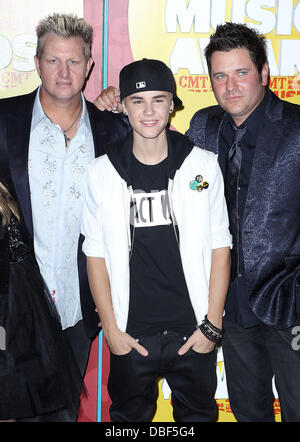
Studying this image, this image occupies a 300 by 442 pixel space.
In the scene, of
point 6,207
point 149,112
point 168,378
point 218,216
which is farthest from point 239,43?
point 168,378

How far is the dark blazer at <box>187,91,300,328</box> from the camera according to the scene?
7.74ft

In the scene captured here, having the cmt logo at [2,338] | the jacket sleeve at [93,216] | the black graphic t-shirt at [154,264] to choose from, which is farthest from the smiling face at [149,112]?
the cmt logo at [2,338]

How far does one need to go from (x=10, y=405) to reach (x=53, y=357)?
0.96ft

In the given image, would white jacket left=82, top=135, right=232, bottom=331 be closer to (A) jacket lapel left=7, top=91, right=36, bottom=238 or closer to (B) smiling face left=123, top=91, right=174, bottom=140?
(B) smiling face left=123, top=91, right=174, bottom=140

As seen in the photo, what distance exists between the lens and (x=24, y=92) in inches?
117

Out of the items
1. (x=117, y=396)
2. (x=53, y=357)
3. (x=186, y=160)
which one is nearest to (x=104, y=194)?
(x=186, y=160)

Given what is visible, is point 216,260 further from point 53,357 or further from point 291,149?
point 53,357

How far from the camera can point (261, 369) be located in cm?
265

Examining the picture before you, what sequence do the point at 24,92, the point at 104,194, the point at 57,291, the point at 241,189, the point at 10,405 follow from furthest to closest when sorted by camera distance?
the point at 24,92 → the point at 57,291 → the point at 241,189 → the point at 104,194 → the point at 10,405

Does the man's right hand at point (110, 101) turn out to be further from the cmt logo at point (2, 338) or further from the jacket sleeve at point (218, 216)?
the cmt logo at point (2, 338)

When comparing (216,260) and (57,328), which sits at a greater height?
(216,260)

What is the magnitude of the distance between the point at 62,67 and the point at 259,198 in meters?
1.21

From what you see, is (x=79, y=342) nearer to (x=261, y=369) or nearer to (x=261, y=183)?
(x=261, y=369)

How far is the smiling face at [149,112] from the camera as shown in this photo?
224 centimetres
